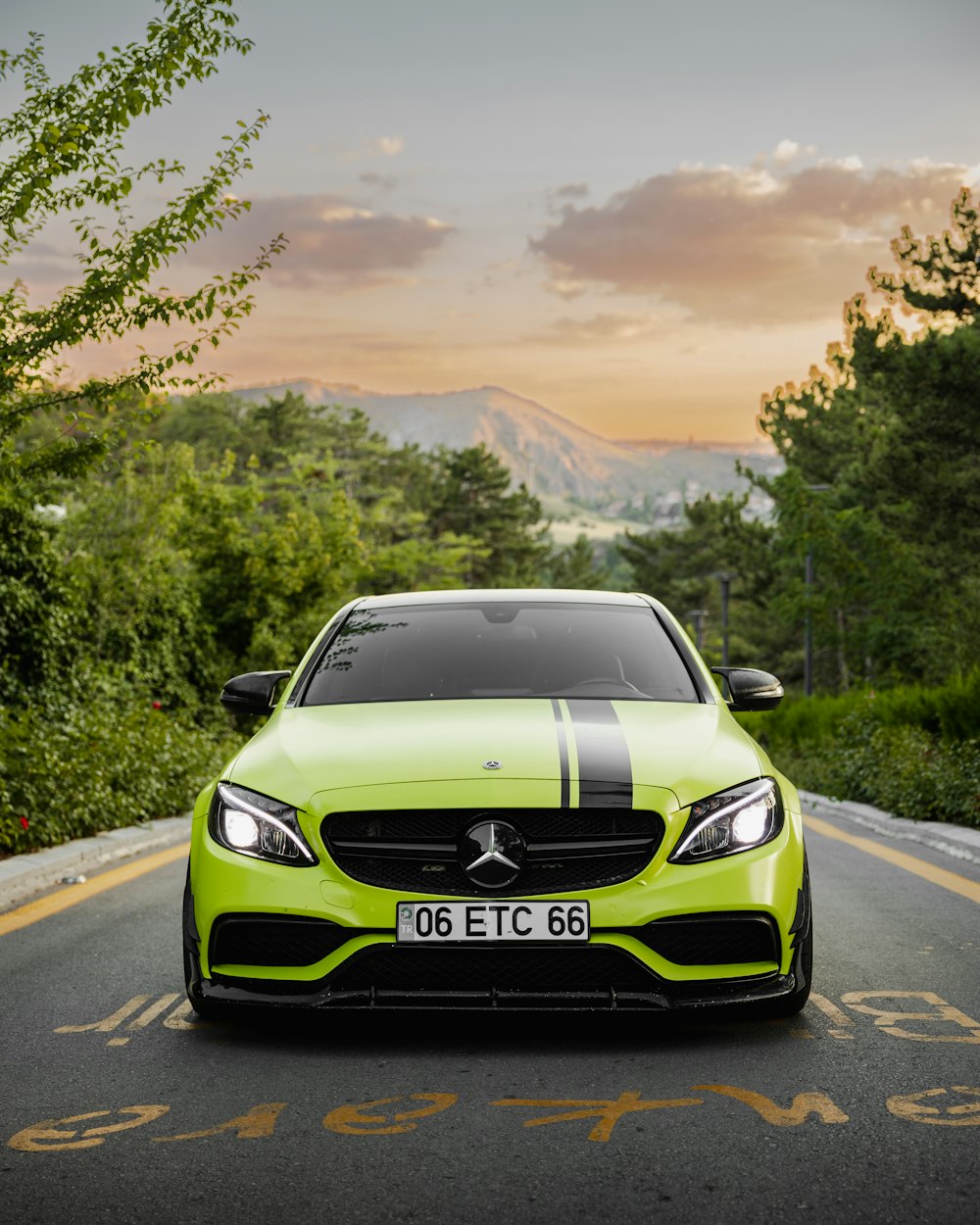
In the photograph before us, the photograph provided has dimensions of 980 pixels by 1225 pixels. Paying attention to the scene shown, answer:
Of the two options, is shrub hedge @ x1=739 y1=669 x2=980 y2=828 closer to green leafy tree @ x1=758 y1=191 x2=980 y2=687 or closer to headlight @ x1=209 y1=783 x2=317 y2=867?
green leafy tree @ x1=758 y1=191 x2=980 y2=687

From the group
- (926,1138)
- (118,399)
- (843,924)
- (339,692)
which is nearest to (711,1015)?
(926,1138)

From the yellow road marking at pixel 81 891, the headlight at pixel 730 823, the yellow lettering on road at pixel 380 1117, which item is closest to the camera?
the yellow lettering on road at pixel 380 1117

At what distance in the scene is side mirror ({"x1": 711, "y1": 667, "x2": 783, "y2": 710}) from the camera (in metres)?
6.25

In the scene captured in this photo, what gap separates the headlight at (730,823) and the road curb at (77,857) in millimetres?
4852

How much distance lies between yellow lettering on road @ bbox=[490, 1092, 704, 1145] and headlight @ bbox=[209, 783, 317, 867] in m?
1.03

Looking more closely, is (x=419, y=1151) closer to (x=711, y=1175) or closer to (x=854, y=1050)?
(x=711, y=1175)

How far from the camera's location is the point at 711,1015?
487 centimetres

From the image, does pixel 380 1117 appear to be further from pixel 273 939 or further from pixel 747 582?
pixel 747 582

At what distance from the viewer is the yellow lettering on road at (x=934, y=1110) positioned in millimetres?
4090

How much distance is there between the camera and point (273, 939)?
4.82 metres

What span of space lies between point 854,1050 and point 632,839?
0.99 metres

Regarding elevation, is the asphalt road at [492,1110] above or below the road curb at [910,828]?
above

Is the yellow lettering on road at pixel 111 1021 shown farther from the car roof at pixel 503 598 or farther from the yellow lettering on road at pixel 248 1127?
the car roof at pixel 503 598

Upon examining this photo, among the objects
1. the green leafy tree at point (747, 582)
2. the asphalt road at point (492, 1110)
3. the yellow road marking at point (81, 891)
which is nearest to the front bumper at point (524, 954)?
the asphalt road at point (492, 1110)
